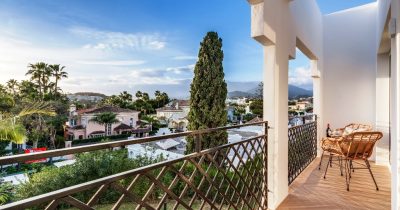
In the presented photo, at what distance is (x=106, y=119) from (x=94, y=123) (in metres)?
1.69

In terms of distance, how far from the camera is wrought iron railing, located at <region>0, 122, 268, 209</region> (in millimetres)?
932

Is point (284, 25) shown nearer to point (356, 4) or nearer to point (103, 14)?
point (356, 4)

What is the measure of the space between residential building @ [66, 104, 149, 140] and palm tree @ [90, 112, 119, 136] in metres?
0.27

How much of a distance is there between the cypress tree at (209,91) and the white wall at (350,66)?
3.86m

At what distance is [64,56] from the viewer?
19.6 m

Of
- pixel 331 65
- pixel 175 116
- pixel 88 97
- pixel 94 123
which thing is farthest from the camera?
pixel 94 123

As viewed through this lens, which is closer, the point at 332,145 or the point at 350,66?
the point at 332,145

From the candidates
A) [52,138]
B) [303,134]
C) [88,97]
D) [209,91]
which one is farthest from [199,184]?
[52,138]

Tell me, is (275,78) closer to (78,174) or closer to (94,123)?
(78,174)

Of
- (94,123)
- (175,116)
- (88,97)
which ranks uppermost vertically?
(88,97)

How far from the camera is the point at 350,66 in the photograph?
555 cm

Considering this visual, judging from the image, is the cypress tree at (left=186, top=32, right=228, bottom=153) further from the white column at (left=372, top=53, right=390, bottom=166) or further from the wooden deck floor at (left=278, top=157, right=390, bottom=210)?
the wooden deck floor at (left=278, top=157, right=390, bottom=210)

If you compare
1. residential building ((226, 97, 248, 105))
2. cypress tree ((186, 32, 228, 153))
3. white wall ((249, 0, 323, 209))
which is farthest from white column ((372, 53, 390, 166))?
residential building ((226, 97, 248, 105))

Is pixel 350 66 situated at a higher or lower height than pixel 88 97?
higher
